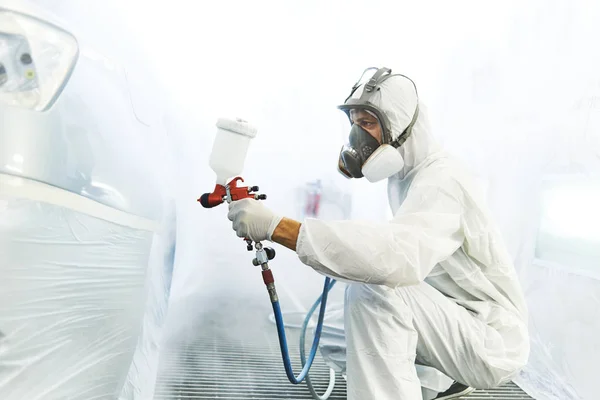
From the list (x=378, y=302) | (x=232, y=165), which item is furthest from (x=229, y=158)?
(x=378, y=302)

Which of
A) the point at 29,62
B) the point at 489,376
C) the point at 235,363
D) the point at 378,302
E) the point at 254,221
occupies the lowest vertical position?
the point at 235,363

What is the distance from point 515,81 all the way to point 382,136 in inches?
38.6

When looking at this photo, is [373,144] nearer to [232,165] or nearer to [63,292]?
A: [232,165]

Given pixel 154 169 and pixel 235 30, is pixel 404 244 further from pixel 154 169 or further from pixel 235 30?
pixel 235 30

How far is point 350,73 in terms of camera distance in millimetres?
1862

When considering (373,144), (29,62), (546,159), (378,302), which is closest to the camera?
(29,62)

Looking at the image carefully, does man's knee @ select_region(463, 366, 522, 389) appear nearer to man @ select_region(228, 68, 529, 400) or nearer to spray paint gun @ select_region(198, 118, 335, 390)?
man @ select_region(228, 68, 529, 400)

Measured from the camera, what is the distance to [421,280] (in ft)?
3.20

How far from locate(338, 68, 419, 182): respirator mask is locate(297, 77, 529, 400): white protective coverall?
0.02 m

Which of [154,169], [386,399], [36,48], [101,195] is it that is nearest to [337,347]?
[386,399]

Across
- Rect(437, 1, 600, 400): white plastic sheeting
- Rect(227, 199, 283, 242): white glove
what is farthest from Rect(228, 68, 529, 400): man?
Rect(437, 1, 600, 400): white plastic sheeting

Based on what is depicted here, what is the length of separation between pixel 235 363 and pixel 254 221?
2.61 feet

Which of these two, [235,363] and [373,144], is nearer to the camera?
[373,144]

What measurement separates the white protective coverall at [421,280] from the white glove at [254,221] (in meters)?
0.08
